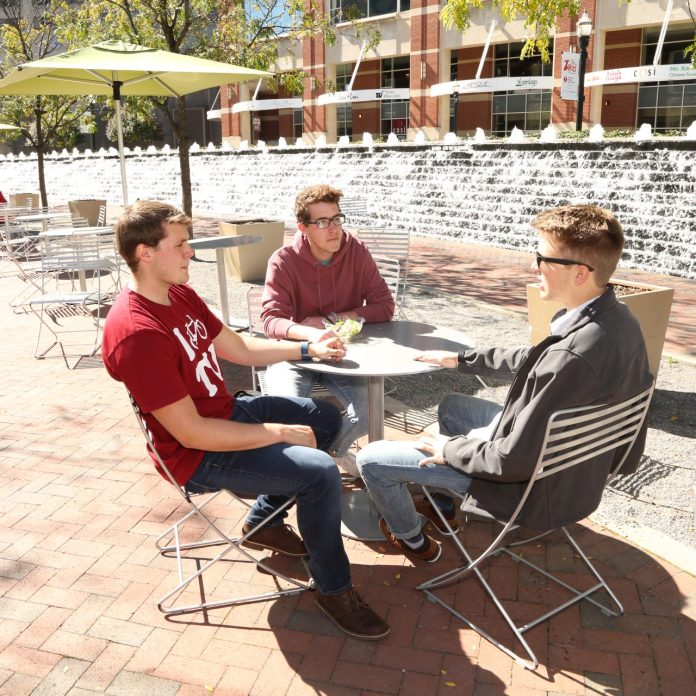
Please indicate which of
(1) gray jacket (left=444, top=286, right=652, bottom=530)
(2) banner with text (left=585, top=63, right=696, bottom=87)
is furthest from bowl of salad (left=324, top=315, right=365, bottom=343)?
(2) banner with text (left=585, top=63, right=696, bottom=87)

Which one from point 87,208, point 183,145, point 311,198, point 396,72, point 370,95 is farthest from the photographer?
point 396,72

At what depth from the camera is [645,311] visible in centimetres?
528

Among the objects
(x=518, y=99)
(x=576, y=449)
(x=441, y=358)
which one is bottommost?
(x=576, y=449)

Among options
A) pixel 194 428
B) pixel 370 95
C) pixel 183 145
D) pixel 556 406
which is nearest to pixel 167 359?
pixel 194 428

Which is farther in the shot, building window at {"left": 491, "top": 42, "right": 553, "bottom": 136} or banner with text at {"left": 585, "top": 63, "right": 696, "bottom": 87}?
building window at {"left": 491, "top": 42, "right": 553, "bottom": 136}

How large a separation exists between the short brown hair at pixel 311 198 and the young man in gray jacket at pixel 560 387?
1.58 metres

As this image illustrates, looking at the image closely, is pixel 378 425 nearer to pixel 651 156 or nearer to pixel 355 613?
pixel 355 613

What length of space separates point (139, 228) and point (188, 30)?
41.8ft

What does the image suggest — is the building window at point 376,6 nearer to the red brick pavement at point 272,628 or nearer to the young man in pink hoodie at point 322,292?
the young man in pink hoodie at point 322,292

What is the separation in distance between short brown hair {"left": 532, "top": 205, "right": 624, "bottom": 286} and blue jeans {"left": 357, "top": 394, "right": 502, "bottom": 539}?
94cm

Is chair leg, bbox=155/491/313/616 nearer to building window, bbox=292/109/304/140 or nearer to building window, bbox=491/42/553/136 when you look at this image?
building window, bbox=491/42/553/136

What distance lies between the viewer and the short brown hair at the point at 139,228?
2865mm

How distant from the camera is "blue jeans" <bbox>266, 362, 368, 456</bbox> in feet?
13.0

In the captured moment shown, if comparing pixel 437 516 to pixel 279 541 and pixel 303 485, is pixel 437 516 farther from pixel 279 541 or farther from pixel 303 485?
pixel 303 485
